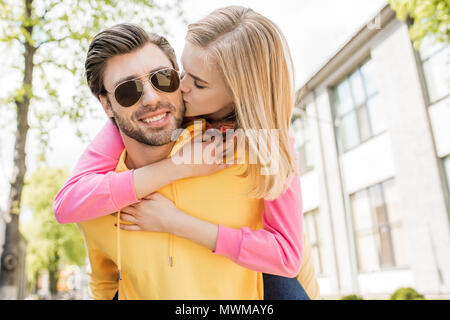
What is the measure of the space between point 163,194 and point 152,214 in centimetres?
14

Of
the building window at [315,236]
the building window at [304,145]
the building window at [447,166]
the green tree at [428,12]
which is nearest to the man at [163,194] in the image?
the green tree at [428,12]

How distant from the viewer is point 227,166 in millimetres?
1867

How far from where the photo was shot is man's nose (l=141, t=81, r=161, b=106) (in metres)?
1.73

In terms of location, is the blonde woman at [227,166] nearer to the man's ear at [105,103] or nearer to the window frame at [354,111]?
the man's ear at [105,103]

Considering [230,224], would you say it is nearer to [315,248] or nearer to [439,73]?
[439,73]

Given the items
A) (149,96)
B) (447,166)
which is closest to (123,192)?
(149,96)

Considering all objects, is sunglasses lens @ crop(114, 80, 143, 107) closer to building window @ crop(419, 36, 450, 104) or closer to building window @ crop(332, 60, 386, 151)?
building window @ crop(419, 36, 450, 104)

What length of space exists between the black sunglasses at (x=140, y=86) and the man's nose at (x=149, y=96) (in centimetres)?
1

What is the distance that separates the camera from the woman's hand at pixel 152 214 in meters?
1.74

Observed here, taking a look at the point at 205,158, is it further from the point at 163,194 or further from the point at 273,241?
the point at 273,241

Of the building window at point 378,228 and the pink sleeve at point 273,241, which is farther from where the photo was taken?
the building window at point 378,228

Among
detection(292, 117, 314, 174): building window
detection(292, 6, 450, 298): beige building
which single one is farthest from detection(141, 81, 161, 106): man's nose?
detection(292, 117, 314, 174): building window

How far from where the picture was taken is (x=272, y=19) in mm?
1841
